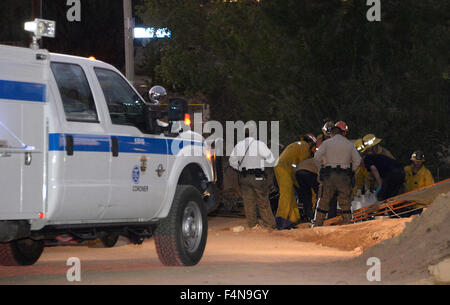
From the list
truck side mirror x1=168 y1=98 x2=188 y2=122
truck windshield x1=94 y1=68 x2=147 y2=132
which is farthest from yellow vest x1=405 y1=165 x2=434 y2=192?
truck windshield x1=94 y1=68 x2=147 y2=132

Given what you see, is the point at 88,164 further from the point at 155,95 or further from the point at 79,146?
the point at 155,95

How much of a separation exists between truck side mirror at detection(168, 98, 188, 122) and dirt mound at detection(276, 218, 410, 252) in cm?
414

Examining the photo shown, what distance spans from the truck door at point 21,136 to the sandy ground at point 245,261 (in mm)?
1330

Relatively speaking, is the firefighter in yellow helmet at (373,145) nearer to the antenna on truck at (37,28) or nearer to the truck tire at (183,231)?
the truck tire at (183,231)

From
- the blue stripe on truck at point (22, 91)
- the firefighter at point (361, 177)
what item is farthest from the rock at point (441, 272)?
the firefighter at point (361, 177)

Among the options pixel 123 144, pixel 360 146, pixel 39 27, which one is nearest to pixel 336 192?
pixel 360 146

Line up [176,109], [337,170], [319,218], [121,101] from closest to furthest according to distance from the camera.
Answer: [121,101] → [176,109] → [337,170] → [319,218]

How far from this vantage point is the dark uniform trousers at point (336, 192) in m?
17.2

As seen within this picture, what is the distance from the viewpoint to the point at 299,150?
18.6 meters

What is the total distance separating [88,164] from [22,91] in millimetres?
1064

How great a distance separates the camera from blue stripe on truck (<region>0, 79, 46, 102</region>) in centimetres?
917

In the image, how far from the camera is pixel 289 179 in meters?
18.4

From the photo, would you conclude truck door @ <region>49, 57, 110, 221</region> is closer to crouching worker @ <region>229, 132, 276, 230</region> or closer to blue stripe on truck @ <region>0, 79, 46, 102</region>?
blue stripe on truck @ <region>0, 79, 46, 102</region>
